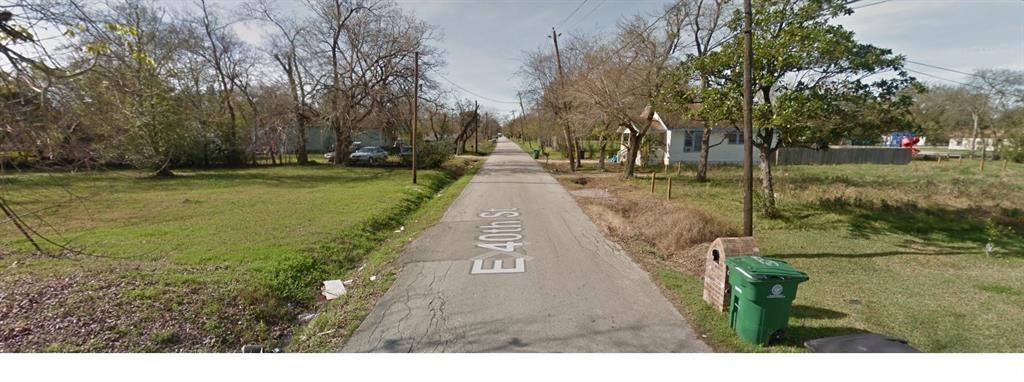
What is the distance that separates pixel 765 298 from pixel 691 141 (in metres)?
24.8

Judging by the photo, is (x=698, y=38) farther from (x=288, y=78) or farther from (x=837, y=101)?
(x=288, y=78)

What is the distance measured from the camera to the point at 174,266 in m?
5.55

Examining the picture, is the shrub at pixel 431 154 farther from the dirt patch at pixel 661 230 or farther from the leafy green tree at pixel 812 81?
the leafy green tree at pixel 812 81

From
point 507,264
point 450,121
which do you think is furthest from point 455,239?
point 450,121

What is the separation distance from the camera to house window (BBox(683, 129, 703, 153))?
2567 cm

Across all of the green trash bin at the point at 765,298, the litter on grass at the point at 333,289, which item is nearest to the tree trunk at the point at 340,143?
the litter on grass at the point at 333,289

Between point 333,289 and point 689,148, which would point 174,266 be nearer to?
point 333,289

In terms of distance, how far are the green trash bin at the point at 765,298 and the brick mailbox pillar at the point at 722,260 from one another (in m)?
0.47

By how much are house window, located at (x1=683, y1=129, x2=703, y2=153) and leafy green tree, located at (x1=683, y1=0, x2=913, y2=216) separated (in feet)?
57.2

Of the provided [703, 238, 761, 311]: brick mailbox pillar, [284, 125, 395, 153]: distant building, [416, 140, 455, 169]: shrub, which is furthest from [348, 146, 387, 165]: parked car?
[703, 238, 761, 311]: brick mailbox pillar

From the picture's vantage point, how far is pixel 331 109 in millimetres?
23578

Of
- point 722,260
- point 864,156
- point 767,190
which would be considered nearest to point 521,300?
point 722,260

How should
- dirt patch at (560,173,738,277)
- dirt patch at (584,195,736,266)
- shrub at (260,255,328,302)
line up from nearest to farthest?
shrub at (260,255,328,302) < dirt patch at (560,173,738,277) < dirt patch at (584,195,736,266)

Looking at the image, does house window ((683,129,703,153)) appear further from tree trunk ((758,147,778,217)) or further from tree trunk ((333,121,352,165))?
tree trunk ((333,121,352,165))
